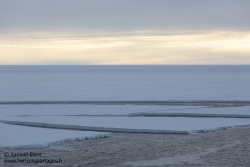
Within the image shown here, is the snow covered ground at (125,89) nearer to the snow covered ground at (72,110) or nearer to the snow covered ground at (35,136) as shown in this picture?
the snow covered ground at (72,110)

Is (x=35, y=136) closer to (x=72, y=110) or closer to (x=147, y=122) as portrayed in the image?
(x=147, y=122)

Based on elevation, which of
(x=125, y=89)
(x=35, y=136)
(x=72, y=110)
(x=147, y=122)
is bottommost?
(x=35, y=136)

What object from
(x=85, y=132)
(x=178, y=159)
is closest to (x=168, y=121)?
(x=85, y=132)

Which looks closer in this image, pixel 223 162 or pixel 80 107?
pixel 223 162

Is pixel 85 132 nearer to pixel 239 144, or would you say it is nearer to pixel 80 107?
pixel 239 144

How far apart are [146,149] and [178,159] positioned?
1.52 meters

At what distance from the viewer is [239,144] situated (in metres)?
13.8

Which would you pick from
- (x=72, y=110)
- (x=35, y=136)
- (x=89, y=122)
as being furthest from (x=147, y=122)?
(x=72, y=110)

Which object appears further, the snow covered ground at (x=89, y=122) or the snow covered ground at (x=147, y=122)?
the snow covered ground at (x=147, y=122)

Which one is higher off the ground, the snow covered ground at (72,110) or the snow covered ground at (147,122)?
the snow covered ground at (72,110)

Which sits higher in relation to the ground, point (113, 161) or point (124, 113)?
point (124, 113)

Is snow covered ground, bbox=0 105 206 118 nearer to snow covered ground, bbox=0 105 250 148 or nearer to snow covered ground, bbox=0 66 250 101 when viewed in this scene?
snow covered ground, bbox=0 105 250 148

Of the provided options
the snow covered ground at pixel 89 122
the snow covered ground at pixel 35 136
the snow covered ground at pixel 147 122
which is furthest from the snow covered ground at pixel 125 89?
the snow covered ground at pixel 35 136

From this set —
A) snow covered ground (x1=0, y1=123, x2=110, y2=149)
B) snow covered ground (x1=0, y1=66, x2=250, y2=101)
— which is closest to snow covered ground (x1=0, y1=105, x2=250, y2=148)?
snow covered ground (x1=0, y1=123, x2=110, y2=149)
